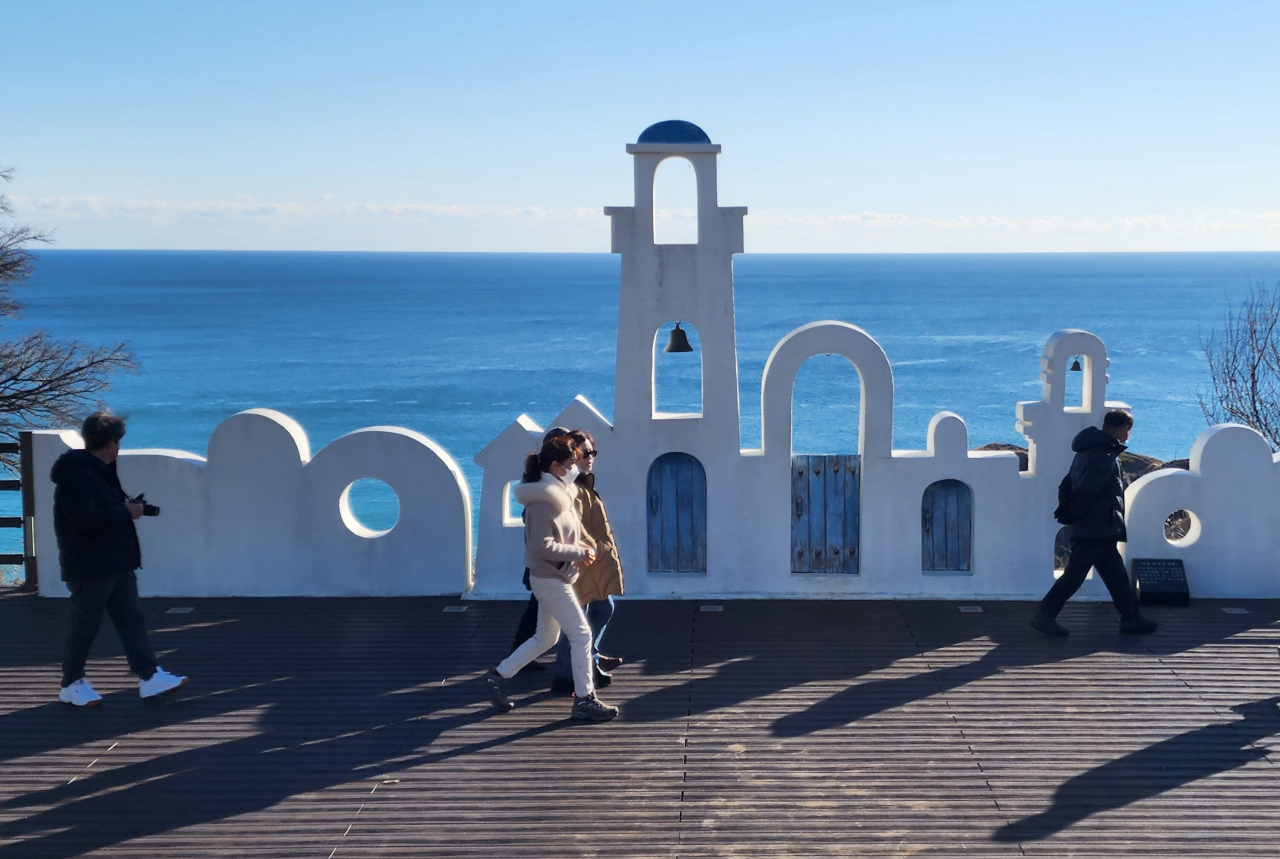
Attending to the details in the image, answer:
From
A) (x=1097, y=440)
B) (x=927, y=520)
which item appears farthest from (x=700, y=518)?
(x=1097, y=440)

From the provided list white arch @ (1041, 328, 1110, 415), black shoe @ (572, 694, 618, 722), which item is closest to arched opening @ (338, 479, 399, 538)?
white arch @ (1041, 328, 1110, 415)

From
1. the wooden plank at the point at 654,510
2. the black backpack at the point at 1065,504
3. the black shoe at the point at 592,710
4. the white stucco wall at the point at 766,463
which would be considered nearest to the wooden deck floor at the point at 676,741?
the black shoe at the point at 592,710

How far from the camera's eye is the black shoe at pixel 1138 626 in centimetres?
889

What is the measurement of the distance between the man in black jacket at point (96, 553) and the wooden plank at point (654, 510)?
13.5 feet

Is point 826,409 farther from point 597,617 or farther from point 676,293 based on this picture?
point 597,617

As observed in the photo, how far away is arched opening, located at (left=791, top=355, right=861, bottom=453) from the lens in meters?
59.4

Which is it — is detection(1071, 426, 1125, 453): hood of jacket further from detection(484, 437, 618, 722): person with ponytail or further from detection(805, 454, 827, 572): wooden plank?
detection(484, 437, 618, 722): person with ponytail

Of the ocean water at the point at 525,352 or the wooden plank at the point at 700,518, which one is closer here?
the wooden plank at the point at 700,518

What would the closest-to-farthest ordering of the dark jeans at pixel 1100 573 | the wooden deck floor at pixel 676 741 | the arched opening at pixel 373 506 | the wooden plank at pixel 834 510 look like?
the wooden deck floor at pixel 676 741
the dark jeans at pixel 1100 573
the wooden plank at pixel 834 510
the arched opening at pixel 373 506

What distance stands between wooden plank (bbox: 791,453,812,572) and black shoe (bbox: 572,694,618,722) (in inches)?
126

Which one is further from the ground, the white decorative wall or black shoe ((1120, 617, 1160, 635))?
the white decorative wall

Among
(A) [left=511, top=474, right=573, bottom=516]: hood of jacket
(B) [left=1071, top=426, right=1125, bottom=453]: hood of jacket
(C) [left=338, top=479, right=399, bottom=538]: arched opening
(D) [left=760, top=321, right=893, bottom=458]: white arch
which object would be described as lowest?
(C) [left=338, top=479, right=399, bottom=538]: arched opening

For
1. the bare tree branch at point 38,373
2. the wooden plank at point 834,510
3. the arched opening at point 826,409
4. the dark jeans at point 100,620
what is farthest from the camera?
the arched opening at point 826,409

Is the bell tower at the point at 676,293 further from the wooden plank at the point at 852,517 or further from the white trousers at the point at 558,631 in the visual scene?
the white trousers at the point at 558,631
